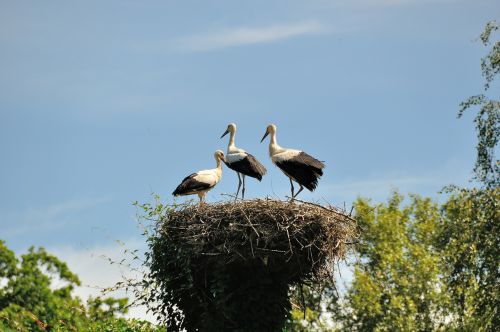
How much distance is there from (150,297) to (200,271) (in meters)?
1.12

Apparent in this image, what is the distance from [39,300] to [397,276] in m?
18.3

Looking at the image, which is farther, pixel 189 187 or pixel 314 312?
pixel 314 312

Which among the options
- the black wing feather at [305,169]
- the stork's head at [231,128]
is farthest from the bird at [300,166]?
the stork's head at [231,128]

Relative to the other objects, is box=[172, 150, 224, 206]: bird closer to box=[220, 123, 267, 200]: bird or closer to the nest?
box=[220, 123, 267, 200]: bird

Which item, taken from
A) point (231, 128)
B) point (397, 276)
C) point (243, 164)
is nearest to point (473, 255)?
A: point (397, 276)

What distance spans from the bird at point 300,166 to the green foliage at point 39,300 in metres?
3.74

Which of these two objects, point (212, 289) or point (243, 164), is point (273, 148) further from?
point (212, 289)

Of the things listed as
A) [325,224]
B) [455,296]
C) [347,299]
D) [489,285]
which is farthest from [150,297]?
[347,299]

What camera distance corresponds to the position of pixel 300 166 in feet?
50.2

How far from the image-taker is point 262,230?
1364 centimetres

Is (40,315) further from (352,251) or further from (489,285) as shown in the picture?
(489,285)

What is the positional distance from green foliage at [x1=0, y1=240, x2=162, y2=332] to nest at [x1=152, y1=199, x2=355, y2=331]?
5.07 feet

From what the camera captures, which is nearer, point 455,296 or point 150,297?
point 150,297

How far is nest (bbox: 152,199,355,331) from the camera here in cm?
1377
